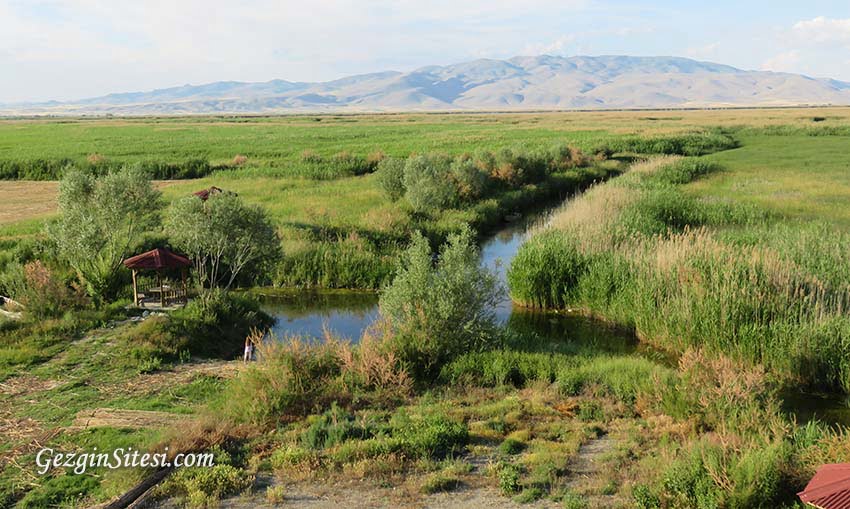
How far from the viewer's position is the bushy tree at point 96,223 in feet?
66.0

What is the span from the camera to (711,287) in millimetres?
16656

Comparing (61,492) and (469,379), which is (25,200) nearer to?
(61,492)

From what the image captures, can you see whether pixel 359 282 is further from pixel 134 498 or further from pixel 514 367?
pixel 134 498

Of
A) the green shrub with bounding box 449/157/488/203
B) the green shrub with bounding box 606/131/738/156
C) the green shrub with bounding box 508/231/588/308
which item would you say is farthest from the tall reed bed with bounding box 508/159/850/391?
the green shrub with bounding box 606/131/738/156

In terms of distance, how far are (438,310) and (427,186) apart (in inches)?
734

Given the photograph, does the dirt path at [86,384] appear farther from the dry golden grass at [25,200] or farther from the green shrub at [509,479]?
the dry golden grass at [25,200]

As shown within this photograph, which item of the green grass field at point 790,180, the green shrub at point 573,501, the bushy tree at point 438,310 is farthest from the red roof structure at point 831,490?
the green grass field at point 790,180

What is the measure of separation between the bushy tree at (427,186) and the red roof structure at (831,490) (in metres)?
26.9

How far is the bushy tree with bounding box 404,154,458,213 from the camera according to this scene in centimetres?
3306

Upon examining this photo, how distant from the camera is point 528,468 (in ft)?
34.6

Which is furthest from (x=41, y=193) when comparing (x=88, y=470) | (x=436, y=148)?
(x=88, y=470)

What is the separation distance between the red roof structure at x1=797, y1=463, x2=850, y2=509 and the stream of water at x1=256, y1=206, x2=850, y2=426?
7.38m

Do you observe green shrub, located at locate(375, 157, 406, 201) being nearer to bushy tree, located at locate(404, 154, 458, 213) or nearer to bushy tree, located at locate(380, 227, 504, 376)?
bushy tree, located at locate(404, 154, 458, 213)

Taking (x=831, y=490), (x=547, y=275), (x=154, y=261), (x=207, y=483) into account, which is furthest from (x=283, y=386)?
(x=547, y=275)
